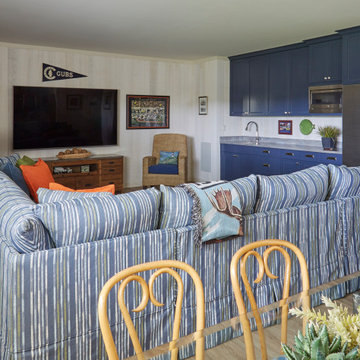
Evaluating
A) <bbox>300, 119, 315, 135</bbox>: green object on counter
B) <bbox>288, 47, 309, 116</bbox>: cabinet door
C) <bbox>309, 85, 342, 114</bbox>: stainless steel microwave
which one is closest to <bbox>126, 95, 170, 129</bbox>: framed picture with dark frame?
<bbox>288, 47, 309, 116</bbox>: cabinet door

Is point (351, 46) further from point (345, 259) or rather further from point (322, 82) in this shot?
point (345, 259)

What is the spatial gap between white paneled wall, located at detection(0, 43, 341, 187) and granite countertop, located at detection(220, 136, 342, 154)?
10cm

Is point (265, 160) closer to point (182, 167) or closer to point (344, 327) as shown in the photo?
point (182, 167)

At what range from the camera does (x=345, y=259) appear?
126 inches

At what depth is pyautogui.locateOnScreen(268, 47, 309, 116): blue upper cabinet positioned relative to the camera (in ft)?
22.2

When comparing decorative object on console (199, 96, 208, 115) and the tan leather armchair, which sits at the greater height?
decorative object on console (199, 96, 208, 115)

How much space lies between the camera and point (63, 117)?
726cm

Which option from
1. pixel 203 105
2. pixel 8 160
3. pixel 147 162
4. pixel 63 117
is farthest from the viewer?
pixel 203 105

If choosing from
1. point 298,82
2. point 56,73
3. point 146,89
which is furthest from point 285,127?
point 56,73

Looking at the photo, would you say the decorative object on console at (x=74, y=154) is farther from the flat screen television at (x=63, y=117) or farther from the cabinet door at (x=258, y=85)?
the cabinet door at (x=258, y=85)

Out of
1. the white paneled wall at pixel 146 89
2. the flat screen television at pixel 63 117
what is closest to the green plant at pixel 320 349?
the white paneled wall at pixel 146 89

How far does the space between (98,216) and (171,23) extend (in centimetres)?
386

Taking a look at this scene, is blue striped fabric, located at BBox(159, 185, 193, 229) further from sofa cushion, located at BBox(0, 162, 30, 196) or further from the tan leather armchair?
the tan leather armchair

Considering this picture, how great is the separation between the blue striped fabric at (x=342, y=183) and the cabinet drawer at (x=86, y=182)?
4.76m
